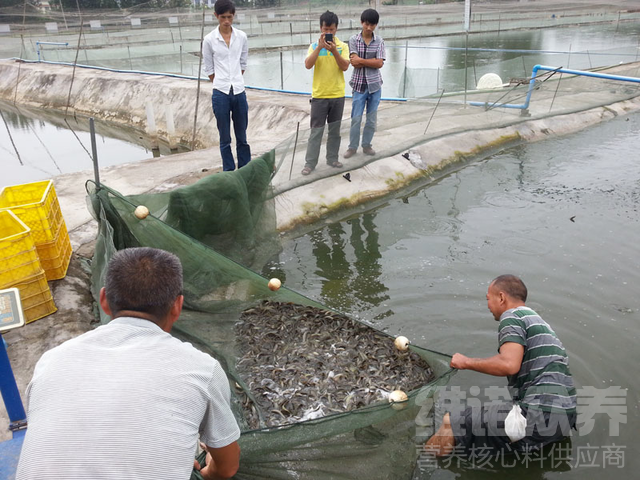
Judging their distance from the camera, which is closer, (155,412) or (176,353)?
(155,412)

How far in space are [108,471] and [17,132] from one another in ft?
52.0

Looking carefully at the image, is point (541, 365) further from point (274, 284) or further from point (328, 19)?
point (328, 19)

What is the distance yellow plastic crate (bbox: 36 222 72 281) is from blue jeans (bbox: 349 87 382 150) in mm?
4188

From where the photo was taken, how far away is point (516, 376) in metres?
3.29

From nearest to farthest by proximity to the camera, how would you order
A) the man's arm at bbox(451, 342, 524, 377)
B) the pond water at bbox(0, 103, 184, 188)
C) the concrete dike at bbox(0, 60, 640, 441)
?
the man's arm at bbox(451, 342, 524, 377) < the concrete dike at bbox(0, 60, 640, 441) < the pond water at bbox(0, 103, 184, 188)

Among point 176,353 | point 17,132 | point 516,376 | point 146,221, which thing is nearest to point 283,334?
point 146,221

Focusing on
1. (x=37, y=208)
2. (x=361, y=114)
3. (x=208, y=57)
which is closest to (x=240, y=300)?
(x=37, y=208)

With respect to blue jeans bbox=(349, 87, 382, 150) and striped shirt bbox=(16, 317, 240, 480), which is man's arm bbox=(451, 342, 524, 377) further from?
blue jeans bbox=(349, 87, 382, 150)

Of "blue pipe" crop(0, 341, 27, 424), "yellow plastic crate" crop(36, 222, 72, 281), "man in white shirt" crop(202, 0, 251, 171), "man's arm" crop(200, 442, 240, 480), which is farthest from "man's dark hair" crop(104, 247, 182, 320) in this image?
"man in white shirt" crop(202, 0, 251, 171)

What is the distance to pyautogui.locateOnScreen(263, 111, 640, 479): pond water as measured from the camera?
13.0 ft

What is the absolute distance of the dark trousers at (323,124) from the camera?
6.76 meters

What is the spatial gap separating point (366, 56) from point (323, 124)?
3.55 feet

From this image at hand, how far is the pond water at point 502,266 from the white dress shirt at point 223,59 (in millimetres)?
2154

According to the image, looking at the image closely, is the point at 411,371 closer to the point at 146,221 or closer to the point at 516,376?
the point at 516,376
